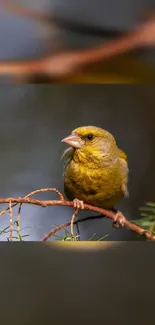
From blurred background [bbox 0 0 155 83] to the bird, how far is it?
0.14 meters

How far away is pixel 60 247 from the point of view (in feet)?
3.42

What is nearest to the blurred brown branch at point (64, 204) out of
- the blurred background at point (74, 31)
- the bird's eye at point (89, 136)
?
the bird's eye at point (89, 136)

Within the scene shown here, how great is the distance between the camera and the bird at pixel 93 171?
103 cm

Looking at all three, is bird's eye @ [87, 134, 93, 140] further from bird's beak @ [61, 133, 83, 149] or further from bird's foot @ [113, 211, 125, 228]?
bird's foot @ [113, 211, 125, 228]

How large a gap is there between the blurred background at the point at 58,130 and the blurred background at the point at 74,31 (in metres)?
0.05

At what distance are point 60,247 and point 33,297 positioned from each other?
0.11 meters

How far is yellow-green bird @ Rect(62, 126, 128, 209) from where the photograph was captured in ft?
3.36

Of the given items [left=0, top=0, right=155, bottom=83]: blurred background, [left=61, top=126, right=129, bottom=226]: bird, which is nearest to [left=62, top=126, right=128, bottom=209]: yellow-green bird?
[left=61, top=126, right=129, bottom=226]: bird

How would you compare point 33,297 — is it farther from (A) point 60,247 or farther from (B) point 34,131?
(B) point 34,131

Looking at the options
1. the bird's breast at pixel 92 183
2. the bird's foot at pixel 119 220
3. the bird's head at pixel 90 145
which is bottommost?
the bird's foot at pixel 119 220

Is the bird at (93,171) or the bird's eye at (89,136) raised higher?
the bird's eye at (89,136)

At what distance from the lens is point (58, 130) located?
1.11m

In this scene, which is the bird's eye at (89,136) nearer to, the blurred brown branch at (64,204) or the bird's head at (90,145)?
the bird's head at (90,145)

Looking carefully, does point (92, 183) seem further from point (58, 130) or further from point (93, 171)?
point (58, 130)
